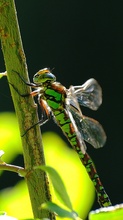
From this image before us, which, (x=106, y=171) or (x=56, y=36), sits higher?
(x=56, y=36)

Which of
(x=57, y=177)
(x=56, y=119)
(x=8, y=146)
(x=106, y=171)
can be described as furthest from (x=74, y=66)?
(x=57, y=177)

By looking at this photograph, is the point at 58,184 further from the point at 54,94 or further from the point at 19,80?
the point at 54,94

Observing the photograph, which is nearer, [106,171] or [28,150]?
[28,150]

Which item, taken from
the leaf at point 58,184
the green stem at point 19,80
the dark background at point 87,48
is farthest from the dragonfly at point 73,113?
the dark background at point 87,48

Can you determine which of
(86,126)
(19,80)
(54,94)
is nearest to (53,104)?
(54,94)

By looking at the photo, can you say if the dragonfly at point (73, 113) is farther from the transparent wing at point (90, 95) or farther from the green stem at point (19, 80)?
the green stem at point (19, 80)

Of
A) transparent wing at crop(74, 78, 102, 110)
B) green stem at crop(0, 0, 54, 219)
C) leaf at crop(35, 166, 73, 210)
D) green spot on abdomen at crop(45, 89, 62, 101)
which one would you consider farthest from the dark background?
leaf at crop(35, 166, 73, 210)

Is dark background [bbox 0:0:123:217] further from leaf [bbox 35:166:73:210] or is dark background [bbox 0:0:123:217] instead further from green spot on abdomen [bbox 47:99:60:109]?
leaf [bbox 35:166:73:210]

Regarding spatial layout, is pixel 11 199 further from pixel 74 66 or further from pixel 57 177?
pixel 74 66
